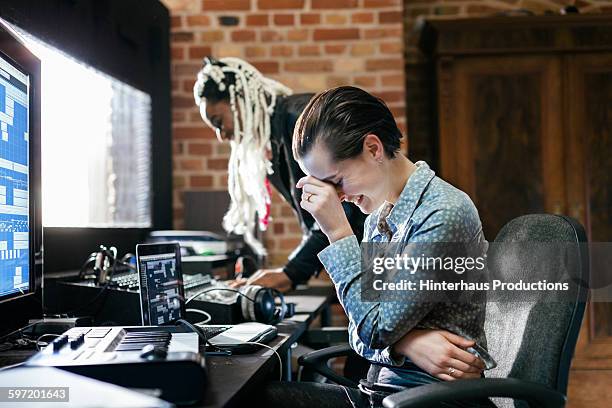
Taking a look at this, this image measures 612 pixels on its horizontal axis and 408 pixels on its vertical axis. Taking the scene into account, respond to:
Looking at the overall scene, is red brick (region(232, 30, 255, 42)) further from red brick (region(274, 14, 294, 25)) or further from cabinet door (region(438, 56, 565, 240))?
cabinet door (region(438, 56, 565, 240))

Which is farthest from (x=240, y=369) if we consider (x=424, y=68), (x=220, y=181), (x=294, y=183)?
(x=424, y=68)

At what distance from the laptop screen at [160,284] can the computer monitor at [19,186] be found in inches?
7.7

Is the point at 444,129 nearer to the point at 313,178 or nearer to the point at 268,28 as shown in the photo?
the point at 268,28

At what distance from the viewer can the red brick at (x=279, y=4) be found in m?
2.98

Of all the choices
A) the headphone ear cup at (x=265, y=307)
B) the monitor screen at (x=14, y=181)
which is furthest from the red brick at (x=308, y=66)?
the monitor screen at (x=14, y=181)

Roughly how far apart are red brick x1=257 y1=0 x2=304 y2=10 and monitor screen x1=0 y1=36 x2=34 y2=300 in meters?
1.84

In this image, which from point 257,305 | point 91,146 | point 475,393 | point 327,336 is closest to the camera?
point 475,393

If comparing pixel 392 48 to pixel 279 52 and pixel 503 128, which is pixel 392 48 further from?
pixel 503 128

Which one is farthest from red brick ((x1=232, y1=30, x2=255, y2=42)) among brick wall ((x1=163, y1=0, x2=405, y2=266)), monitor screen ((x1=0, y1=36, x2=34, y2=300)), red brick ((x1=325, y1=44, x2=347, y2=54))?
monitor screen ((x1=0, y1=36, x2=34, y2=300))

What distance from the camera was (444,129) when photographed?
10.2 ft

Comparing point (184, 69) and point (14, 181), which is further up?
point (184, 69)

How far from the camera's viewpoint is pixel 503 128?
3104mm

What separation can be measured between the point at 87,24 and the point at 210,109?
20.8 inches

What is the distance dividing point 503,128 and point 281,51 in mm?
1027
